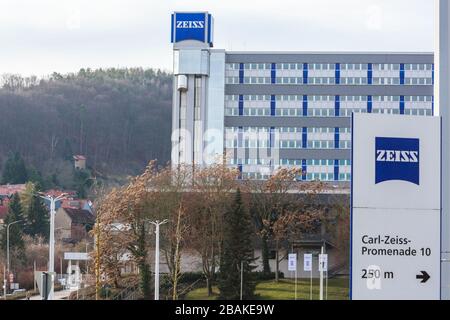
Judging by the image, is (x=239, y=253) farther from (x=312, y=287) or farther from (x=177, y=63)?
(x=177, y=63)

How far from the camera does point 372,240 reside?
43.7 feet

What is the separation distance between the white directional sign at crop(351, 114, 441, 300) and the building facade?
2951 inches

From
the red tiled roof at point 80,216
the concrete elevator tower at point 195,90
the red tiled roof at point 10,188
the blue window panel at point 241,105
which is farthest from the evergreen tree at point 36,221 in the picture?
the red tiled roof at point 10,188

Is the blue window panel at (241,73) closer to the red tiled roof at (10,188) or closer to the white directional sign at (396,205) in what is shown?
the red tiled roof at (10,188)

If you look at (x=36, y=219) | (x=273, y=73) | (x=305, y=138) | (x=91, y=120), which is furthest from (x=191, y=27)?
(x=91, y=120)

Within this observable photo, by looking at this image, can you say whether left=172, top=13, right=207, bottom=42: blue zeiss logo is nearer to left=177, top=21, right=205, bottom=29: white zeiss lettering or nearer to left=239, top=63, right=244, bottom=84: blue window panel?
left=177, top=21, right=205, bottom=29: white zeiss lettering

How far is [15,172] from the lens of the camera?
390 feet

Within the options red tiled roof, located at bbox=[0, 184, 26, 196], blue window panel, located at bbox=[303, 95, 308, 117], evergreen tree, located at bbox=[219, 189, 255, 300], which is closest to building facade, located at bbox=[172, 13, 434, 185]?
blue window panel, located at bbox=[303, 95, 308, 117]

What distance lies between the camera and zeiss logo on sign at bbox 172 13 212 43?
89.6m

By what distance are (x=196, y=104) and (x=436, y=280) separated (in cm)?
7696

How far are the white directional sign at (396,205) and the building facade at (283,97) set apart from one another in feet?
246

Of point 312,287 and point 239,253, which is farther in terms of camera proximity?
point 312,287

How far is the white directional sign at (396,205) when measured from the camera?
12969mm
